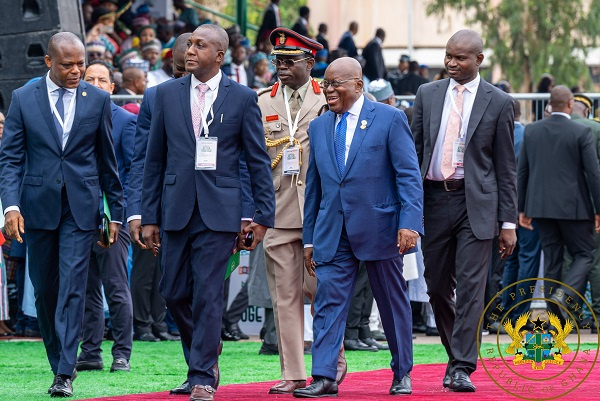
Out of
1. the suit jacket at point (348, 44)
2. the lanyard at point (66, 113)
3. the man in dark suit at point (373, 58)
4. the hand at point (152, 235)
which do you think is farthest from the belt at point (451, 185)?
the suit jacket at point (348, 44)

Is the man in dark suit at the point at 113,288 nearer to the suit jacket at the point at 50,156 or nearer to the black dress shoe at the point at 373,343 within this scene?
the suit jacket at the point at 50,156

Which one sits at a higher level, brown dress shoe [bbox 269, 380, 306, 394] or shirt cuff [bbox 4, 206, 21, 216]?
shirt cuff [bbox 4, 206, 21, 216]

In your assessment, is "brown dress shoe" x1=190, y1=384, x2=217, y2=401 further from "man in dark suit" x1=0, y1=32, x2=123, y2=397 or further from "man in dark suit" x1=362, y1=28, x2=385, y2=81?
"man in dark suit" x1=362, y1=28, x2=385, y2=81

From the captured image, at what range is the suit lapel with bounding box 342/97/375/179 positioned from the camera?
9.18 m

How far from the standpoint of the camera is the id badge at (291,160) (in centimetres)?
980

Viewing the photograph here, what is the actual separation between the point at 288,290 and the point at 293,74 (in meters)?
1.46

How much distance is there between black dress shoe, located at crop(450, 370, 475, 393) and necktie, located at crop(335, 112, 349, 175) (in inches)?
58.7

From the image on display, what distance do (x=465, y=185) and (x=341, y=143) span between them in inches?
35.9

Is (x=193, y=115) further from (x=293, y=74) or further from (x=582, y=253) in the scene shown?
(x=582, y=253)

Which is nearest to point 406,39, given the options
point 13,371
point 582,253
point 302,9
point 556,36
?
point 556,36

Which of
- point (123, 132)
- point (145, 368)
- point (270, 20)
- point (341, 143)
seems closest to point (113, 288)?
point (145, 368)

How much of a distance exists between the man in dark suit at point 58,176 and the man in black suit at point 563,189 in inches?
243

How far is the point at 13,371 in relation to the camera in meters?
11.3

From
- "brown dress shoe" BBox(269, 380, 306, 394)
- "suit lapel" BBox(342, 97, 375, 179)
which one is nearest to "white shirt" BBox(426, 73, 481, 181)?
"suit lapel" BBox(342, 97, 375, 179)
